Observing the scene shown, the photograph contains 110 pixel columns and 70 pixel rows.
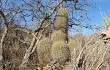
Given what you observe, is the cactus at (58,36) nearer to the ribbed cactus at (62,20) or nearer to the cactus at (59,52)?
the ribbed cactus at (62,20)

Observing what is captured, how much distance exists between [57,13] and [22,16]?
172 cm

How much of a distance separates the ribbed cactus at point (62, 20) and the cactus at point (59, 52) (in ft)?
3.70

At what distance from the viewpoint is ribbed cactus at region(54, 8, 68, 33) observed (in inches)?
479

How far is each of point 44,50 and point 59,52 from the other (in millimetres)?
711

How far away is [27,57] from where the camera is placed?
11.2 meters

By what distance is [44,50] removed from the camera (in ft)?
37.9

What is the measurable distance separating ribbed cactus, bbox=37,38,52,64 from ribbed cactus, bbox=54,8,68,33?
906 millimetres

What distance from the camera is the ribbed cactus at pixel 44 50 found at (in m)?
11.5

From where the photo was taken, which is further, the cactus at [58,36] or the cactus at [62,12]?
the cactus at [62,12]

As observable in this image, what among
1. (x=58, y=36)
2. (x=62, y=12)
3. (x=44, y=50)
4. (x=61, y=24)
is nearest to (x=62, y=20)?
(x=61, y=24)

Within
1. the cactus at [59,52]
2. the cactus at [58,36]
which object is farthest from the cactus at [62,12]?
the cactus at [59,52]

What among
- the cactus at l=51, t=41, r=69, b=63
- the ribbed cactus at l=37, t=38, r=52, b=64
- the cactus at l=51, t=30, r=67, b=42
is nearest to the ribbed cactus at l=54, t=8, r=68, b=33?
the cactus at l=51, t=30, r=67, b=42

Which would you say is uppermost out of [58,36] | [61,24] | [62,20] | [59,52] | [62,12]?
[62,12]

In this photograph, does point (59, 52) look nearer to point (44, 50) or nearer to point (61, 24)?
point (44, 50)
